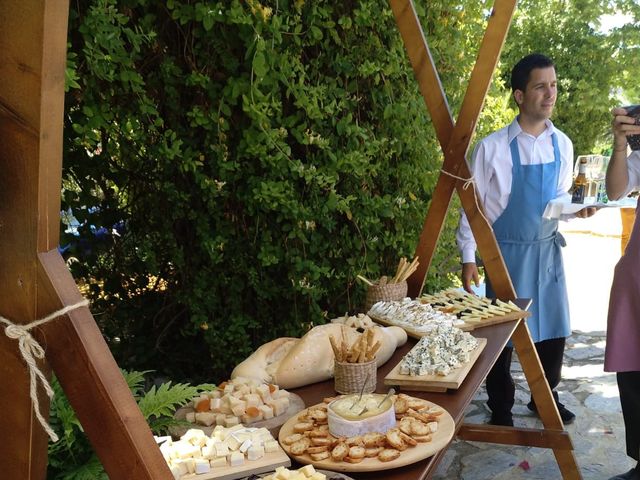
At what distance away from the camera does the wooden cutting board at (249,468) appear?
1379 mm

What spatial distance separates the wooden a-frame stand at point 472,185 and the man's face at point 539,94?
795mm

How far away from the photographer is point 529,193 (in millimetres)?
3521

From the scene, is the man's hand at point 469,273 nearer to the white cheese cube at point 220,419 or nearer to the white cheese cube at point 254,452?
the white cheese cube at point 220,419

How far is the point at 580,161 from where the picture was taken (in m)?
3.71

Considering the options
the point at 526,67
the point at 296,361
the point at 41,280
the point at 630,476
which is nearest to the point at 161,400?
the point at 296,361

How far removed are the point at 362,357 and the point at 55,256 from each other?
1.13m

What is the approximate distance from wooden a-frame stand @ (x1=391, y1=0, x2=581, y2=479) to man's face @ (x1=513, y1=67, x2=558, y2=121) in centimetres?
79

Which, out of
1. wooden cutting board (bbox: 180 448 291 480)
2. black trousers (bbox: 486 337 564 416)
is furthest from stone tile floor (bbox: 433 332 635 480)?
wooden cutting board (bbox: 180 448 291 480)

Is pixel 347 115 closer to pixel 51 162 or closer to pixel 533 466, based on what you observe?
pixel 533 466

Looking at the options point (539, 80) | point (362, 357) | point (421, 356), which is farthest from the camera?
point (539, 80)

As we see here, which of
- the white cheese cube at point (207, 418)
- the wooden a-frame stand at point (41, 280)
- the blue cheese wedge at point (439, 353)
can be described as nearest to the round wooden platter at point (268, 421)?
the white cheese cube at point (207, 418)

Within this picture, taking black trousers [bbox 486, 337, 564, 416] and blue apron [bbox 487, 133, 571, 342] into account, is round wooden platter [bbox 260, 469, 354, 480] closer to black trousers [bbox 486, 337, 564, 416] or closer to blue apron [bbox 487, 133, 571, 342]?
blue apron [bbox 487, 133, 571, 342]

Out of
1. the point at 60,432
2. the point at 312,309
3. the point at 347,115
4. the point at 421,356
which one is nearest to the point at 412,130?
the point at 347,115

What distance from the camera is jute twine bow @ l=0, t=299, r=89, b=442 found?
3.14ft
